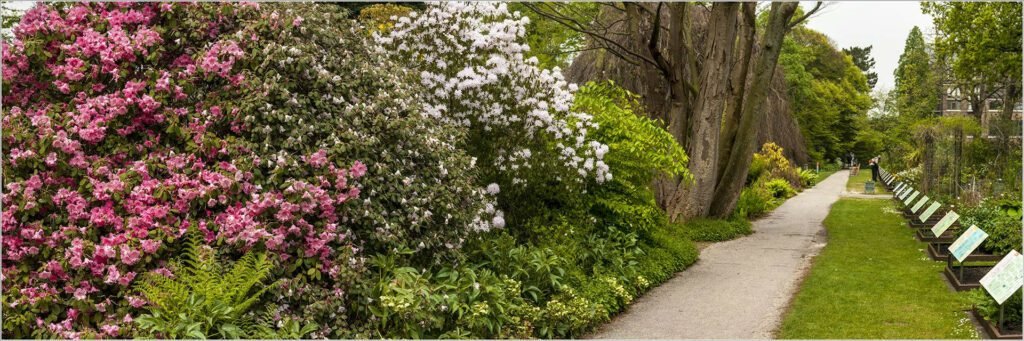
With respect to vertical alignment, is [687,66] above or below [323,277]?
above

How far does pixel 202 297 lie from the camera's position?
5945 millimetres

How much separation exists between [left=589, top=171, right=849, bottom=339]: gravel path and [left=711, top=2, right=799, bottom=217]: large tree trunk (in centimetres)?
139

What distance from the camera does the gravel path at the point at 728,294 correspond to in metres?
8.02

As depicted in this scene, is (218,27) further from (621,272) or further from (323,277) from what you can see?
(621,272)

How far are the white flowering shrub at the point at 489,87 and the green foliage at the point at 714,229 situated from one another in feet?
17.7

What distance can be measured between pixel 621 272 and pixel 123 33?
5944mm

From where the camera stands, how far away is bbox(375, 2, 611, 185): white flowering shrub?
380 inches

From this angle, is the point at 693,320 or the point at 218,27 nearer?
the point at 218,27

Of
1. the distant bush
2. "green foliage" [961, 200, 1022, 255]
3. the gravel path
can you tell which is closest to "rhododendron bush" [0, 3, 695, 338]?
the gravel path

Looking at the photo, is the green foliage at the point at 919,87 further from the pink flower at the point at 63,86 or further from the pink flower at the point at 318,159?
the pink flower at the point at 63,86

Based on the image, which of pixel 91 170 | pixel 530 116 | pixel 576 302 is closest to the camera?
pixel 91 170

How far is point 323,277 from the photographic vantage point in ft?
21.8

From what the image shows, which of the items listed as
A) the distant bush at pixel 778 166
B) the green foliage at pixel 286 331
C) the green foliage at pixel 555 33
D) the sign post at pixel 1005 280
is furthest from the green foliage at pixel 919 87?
the green foliage at pixel 286 331

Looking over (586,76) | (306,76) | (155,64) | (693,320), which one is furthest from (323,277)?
(586,76)
